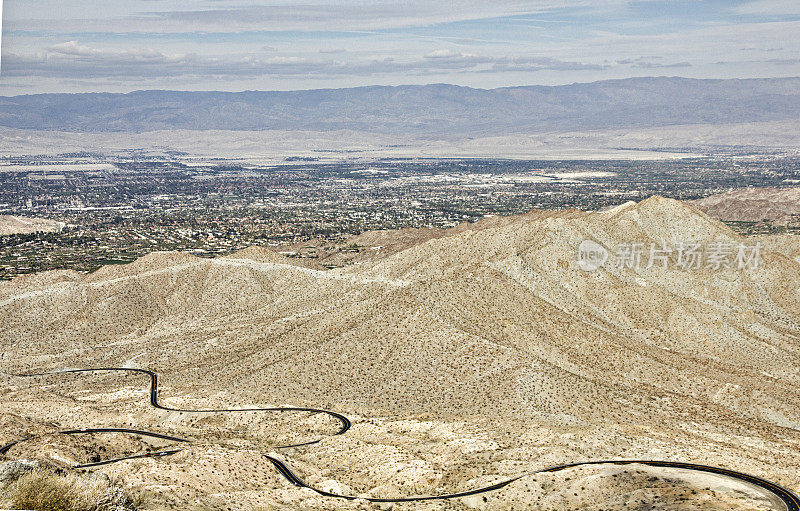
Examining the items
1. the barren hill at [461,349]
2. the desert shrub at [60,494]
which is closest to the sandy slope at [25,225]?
the barren hill at [461,349]

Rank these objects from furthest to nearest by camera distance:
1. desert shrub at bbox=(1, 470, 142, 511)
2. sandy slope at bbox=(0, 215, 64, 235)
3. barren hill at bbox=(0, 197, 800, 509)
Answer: sandy slope at bbox=(0, 215, 64, 235) < barren hill at bbox=(0, 197, 800, 509) < desert shrub at bbox=(1, 470, 142, 511)

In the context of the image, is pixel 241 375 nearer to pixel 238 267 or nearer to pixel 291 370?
pixel 291 370

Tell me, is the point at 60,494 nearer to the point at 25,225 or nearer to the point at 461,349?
the point at 461,349

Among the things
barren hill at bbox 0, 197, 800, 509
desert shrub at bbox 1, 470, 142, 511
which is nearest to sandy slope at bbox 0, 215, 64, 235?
barren hill at bbox 0, 197, 800, 509

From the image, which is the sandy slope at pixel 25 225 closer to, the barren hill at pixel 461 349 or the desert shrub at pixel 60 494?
the barren hill at pixel 461 349

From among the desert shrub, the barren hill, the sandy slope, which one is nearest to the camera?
the desert shrub

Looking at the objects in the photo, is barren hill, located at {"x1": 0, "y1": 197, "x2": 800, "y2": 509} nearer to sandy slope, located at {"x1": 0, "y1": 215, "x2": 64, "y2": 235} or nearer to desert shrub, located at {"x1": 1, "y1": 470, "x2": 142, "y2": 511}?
desert shrub, located at {"x1": 1, "y1": 470, "x2": 142, "y2": 511}

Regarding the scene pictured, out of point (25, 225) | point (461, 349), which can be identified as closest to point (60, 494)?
point (461, 349)

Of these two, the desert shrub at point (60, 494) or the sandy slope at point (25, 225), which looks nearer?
the desert shrub at point (60, 494)
